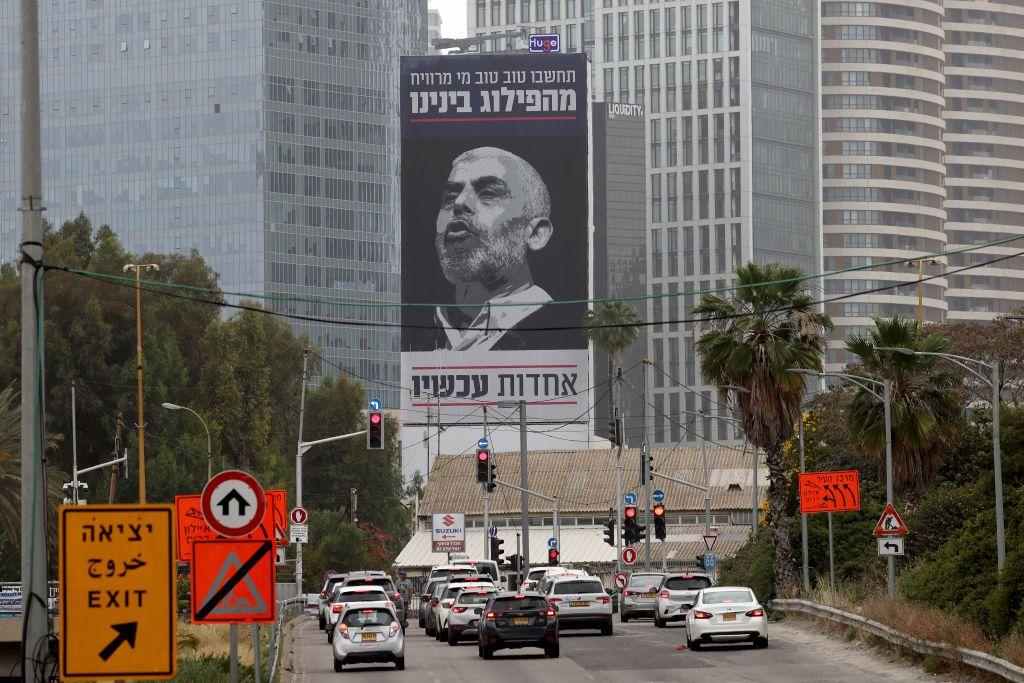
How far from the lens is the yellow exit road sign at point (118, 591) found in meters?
12.1

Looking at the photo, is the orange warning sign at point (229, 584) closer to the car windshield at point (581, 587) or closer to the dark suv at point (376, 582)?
the car windshield at point (581, 587)

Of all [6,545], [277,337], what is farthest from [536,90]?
[6,545]

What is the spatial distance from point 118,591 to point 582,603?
1358 inches

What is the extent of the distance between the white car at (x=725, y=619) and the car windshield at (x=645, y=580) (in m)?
16.6

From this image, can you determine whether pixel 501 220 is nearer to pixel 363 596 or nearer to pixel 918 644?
pixel 363 596

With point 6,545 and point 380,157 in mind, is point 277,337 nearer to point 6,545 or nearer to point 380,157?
point 6,545

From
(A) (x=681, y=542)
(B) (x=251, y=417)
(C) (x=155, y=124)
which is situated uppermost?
(C) (x=155, y=124)

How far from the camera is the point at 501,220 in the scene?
479 ft

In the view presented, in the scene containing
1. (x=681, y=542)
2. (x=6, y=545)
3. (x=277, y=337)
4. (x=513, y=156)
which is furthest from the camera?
(x=513, y=156)

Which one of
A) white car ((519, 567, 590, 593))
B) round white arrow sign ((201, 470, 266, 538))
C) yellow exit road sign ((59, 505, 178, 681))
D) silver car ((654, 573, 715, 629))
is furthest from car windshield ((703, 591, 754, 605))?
yellow exit road sign ((59, 505, 178, 681))

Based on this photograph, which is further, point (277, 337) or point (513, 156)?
point (513, 156)

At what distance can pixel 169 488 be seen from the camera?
90.6m

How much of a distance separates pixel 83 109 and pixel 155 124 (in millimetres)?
9195

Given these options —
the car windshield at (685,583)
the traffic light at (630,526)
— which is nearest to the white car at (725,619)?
the car windshield at (685,583)
